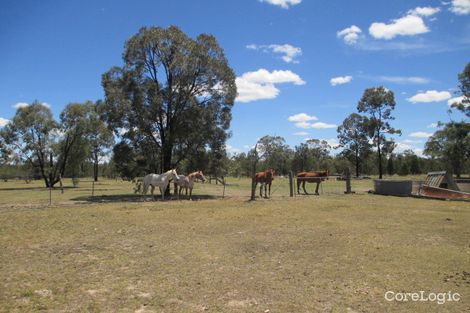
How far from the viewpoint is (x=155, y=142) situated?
1094 inches

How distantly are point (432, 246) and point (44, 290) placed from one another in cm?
864

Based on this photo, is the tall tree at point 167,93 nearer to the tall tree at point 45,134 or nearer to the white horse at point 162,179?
the white horse at point 162,179

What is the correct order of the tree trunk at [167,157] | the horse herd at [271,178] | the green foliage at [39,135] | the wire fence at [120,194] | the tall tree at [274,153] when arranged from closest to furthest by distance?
1. the wire fence at [120,194]
2. the horse herd at [271,178]
3. the tree trunk at [167,157]
4. the green foliage at [39,135]
5. the tall tree at [274,153]

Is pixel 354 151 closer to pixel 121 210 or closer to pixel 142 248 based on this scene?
pixel 121 210

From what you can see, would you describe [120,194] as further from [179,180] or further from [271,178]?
[271,178]

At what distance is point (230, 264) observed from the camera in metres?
7.91

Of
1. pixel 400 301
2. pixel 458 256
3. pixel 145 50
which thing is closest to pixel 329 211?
pixel 458 256

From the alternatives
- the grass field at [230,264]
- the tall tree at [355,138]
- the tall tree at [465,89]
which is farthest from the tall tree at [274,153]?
the grass field at [230,264]

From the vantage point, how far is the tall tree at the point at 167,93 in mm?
26297

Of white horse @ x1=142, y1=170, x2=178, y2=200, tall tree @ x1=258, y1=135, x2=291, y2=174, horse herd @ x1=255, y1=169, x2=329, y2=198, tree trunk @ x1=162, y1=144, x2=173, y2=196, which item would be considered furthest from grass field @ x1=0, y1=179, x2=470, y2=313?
tall tree @ x1=258, y1=135, x2=291, y2=174

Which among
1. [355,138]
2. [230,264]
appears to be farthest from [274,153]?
[230,264]

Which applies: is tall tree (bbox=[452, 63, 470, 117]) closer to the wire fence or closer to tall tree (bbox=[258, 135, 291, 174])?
the wire fence

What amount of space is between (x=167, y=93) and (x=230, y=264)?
20.8 m

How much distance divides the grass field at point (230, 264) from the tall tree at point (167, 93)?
13.3 metres
